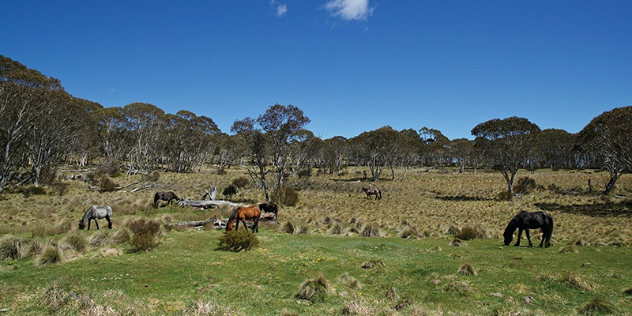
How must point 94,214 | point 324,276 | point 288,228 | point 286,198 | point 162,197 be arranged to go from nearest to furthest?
point 324,276
point 94,214
point 288,228
point 162,197
point 286,198

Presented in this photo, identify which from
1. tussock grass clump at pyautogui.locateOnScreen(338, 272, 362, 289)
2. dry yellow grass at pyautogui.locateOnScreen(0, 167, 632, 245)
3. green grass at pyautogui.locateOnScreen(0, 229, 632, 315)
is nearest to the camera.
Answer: green grass at pyautogui.locateOnScreen(0, 229, 632, 315)

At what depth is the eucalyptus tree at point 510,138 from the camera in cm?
3647

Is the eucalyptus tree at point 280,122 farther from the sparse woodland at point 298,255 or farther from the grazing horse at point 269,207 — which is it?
the grazing horse at point 269,207

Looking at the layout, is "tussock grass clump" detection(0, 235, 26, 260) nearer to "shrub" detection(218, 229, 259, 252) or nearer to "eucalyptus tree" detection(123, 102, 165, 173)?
"shrub" detection(218, 229, 259, 252)

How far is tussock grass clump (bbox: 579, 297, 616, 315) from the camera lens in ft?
19.6

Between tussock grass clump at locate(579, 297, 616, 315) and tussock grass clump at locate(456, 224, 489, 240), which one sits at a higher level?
tussock grass clump at locate(579, 297, 616, 315)

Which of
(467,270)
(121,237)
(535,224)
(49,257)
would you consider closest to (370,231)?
(535,224)

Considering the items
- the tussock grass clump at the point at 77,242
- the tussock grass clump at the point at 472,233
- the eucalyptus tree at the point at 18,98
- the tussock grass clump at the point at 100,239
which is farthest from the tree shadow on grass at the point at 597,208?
the eucalyptus tree at the point at 18,98

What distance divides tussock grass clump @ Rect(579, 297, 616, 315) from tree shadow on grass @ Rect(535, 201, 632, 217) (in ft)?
80.6

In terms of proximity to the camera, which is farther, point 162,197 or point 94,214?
point 162,197

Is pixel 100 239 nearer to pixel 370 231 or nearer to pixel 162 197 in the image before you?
pixel 370 231

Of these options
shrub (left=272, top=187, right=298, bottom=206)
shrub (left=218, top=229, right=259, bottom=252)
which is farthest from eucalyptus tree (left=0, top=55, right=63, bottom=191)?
shrub (left=218, top=229, right=259, bottom=252)

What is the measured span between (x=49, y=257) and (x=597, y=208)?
38018mm

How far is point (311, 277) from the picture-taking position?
883 cm
